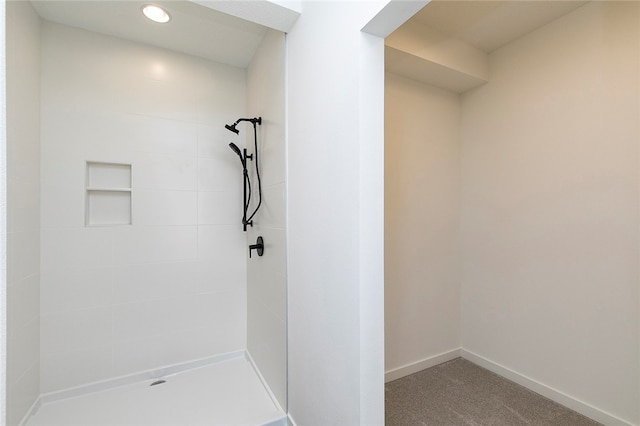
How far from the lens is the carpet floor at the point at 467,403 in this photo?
65.0 inches

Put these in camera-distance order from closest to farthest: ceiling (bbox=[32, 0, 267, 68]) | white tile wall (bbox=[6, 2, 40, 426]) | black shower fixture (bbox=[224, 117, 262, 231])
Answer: white tile wall (bbox=[6, 2, 40, 426]) → ceiling (bbox=[32, 0, 267, 68]) → black shower fixture (bbox=[224, 117, 262, 231])

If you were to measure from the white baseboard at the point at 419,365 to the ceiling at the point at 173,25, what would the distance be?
2681mm

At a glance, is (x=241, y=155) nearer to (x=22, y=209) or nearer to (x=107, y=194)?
(x=107, y=194)

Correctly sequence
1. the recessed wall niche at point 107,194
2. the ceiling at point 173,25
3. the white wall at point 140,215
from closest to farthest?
the ceiling at point 173,25 → the white wall at point 140,215 → the recessed wall niche at point 107,194

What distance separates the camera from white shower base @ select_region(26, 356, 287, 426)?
1596 millimetres

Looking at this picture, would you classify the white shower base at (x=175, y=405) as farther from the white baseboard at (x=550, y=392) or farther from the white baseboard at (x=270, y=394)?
the white baseboard at (x=550, y=392)

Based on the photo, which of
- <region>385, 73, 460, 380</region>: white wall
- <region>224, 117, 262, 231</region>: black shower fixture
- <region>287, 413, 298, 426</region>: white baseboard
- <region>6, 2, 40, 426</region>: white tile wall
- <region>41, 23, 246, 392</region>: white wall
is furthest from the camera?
<region>385, 73, 460, 380</region>: white wall

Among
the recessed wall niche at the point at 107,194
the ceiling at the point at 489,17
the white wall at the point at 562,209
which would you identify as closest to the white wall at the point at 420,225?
the white wall at the point at 562,209

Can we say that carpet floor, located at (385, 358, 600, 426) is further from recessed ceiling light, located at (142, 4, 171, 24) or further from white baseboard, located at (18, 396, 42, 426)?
recessed ceiling light, located at (142, 4, 171, 24)

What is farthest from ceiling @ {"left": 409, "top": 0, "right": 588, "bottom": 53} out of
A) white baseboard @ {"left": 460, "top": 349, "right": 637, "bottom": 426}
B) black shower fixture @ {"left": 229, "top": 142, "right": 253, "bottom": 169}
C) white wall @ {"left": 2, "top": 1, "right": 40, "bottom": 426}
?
white baseboard @ {"left": 460, "top": 349, "right": 637, "bottom": 426}

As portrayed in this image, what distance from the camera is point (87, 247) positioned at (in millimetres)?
1845

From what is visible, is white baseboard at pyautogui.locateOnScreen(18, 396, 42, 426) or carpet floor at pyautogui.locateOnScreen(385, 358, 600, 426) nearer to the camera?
white baseboard at pyautogui.locateOnScreen(18, 396, 42, 426)

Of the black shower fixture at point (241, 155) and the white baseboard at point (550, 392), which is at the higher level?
the black shower fixture at point (241, 155)

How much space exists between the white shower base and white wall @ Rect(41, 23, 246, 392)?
0.14 m
